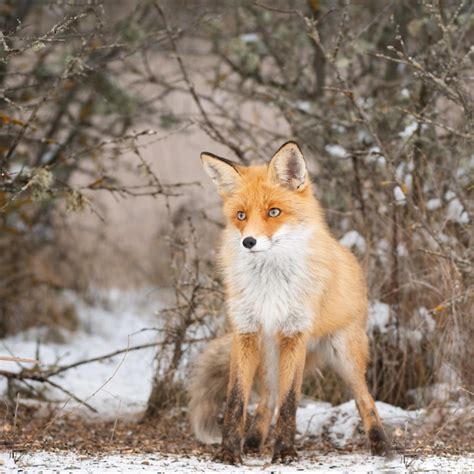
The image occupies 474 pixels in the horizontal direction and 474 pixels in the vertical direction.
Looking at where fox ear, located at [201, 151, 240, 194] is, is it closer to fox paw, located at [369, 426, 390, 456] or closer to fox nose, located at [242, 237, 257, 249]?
fox nose, located at [242, 237, 257, 249]

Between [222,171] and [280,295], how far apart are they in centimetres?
73

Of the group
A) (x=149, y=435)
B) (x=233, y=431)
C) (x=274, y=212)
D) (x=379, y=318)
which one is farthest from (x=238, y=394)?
(x=379, y=318)

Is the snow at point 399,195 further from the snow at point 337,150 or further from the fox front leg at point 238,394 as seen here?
the fox front leg at point 238,394

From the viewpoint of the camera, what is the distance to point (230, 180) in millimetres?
4062

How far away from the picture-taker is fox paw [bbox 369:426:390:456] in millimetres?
4035

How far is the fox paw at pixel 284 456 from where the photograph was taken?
12.6ft

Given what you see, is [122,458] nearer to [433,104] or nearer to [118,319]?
[433,104]

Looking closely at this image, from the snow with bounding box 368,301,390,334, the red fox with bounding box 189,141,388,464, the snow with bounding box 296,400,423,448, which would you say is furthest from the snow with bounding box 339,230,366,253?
the red fox with bounding box 189,141,388,464

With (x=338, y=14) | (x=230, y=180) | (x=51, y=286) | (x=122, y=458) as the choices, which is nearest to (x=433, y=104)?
(x=338, y=14)

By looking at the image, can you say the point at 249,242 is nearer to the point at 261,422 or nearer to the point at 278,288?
the point at 278,288

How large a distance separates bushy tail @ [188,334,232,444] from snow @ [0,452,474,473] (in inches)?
17.5

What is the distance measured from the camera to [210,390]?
4531 mm

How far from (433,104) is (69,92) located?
348 centimetres

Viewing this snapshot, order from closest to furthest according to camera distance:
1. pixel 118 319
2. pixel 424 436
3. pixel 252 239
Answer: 1. pixel 252 239
2. pixel 424 436
3. pixel 118 319
